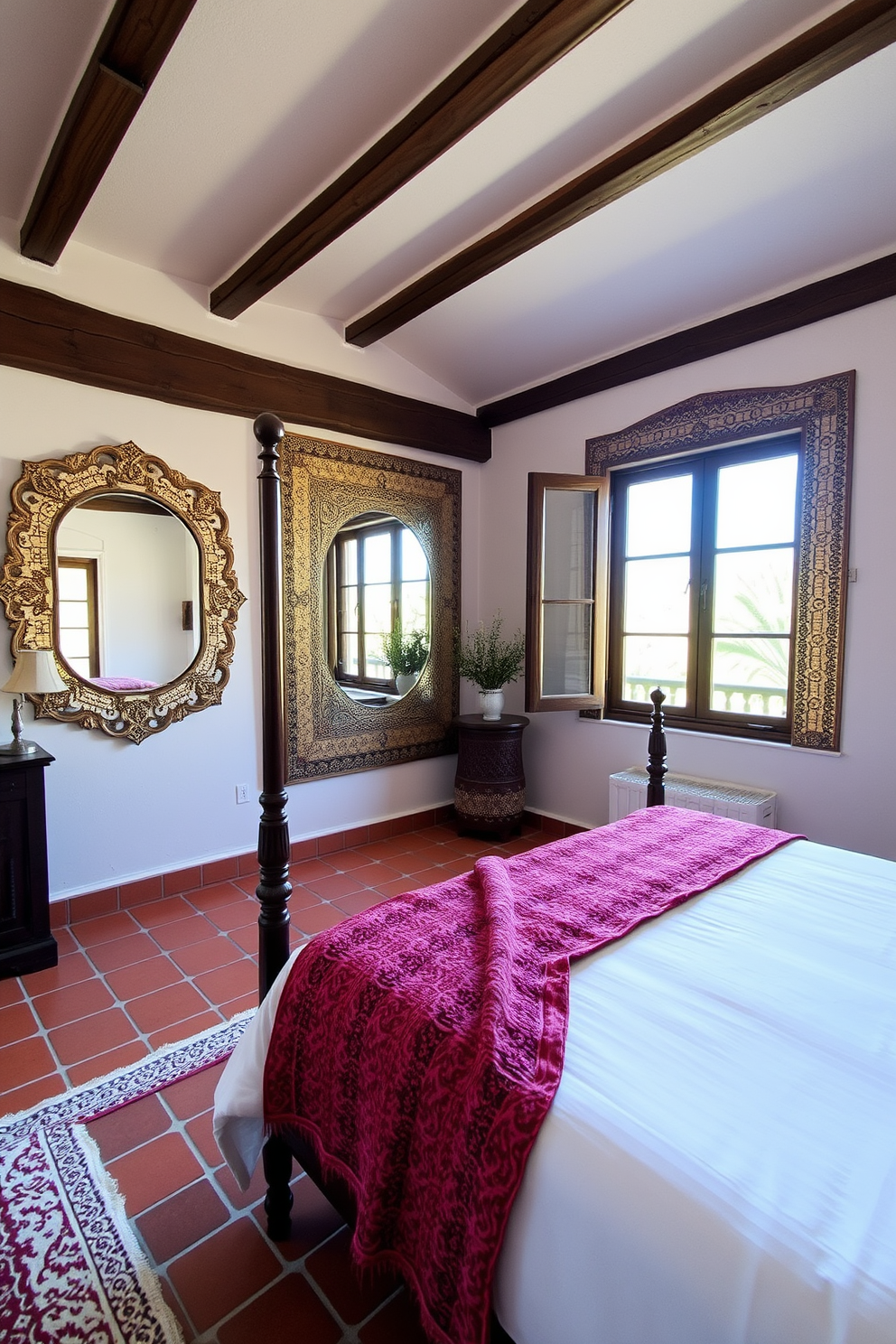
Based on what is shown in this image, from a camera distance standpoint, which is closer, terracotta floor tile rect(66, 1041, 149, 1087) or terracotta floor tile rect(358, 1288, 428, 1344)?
terracotta floor tile rect(358, 1288, 428, 1344)

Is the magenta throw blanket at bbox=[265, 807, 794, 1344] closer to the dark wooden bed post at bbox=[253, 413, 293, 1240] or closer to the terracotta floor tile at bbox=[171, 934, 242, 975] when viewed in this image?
the dark wooden bed post at bbox=[253, 413, 293, 1240]

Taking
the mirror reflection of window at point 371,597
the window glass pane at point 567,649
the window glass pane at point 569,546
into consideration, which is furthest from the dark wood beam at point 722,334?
the window glass pane at point 567,649

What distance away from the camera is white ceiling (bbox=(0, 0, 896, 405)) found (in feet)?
5.88

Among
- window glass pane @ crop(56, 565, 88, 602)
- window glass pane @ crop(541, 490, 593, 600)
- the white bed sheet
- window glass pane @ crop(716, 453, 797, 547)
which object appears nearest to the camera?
the white bed sheet

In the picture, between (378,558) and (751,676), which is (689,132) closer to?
(751,676)

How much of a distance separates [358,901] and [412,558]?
204 cm

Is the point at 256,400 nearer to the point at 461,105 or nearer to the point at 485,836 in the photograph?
the point at 461,105

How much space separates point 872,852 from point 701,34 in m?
2.91

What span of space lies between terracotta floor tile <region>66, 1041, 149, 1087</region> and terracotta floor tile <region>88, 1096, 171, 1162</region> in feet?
0.59

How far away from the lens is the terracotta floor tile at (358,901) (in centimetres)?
298

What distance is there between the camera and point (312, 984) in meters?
1.28

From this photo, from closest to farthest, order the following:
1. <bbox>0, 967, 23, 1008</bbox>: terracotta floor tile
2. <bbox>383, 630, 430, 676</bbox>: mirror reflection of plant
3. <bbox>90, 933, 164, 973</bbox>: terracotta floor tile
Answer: <bbox>0, 967, 23, 1008</bbox>: terracotta floor tile
<bbox>90, 933, 164, 973</bbox>: terracotta floor tile
<bbox>383, 630, 430, 676</bbox>: mirror reflection of plant

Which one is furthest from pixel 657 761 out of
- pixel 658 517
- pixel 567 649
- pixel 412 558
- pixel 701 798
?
pixel 412 558

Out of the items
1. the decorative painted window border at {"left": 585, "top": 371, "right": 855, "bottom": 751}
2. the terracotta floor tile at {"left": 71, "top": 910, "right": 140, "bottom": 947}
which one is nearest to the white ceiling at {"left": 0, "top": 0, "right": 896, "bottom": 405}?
the decorative painted window border at {"left": 585, "top": 371, "right": 855, "bottom": 751}
